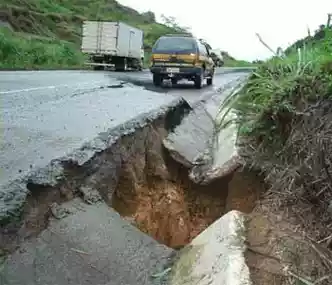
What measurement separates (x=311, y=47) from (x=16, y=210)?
16.1ft

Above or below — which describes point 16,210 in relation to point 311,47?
below

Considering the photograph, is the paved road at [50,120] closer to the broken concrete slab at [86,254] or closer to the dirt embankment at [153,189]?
the dirt embankment at [153,189]

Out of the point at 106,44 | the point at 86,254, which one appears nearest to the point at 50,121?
the point at 86,254

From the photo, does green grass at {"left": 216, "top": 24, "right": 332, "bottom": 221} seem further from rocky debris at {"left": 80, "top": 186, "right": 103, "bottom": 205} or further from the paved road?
the paved road

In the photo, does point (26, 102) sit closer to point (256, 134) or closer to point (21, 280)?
point (256, 134)

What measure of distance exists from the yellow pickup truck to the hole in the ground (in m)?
12.2

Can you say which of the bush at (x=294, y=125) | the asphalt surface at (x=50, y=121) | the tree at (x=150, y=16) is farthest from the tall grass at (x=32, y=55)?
the tree at (x=150, y=16)

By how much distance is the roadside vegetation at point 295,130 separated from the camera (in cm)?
418

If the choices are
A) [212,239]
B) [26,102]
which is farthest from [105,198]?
[26,102]

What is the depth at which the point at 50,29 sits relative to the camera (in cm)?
4516

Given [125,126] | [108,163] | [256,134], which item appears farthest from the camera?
[125,126]

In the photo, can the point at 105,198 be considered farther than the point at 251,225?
Yes

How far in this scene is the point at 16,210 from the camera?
3934mm

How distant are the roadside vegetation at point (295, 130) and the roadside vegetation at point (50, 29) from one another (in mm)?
Result: 17411
